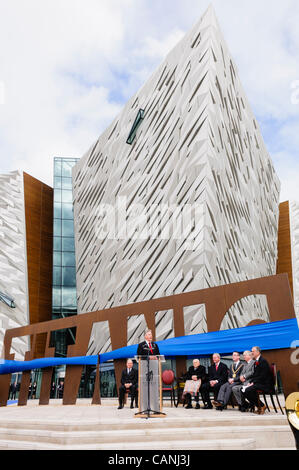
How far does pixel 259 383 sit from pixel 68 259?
24211 mm

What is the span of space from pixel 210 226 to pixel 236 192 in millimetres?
4681

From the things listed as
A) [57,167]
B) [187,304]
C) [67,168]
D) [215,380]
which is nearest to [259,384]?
[215,380]

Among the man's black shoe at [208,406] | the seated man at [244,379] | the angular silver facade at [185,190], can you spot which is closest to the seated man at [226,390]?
the seated man at [244,379]

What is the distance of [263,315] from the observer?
2166 centimetres

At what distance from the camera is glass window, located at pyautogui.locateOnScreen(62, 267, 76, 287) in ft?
96.7

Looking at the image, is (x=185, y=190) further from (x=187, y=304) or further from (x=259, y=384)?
(x=259, y=384)

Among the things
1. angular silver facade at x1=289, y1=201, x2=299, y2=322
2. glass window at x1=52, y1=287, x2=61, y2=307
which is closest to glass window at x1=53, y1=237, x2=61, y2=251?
glass window at x1=52, y1=287, x2=61, y2=307

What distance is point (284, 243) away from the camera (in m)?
33.8

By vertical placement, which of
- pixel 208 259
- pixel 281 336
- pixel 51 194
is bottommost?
pixel 281 336

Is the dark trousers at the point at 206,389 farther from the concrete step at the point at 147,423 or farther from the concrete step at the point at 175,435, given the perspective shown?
the concrete step at the point at 175,435

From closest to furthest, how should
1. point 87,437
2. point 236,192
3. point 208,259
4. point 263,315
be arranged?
point 87,437, point 208,259, point 236,192, point 263,315

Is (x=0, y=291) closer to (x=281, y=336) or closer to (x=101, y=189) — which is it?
(x=101, y=189)

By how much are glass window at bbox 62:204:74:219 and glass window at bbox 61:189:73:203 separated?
43 cm

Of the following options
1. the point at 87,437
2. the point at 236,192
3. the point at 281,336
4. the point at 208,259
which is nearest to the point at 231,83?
the point at 236,192
